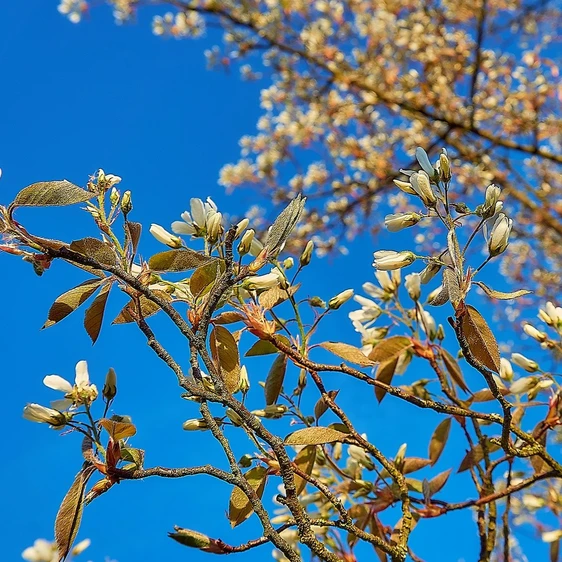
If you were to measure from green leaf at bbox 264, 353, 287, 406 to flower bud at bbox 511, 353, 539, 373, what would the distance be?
46 cm

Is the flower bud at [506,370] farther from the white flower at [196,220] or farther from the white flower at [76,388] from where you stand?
the white flower at [76,388]

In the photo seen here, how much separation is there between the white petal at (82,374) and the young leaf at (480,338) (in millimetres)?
497

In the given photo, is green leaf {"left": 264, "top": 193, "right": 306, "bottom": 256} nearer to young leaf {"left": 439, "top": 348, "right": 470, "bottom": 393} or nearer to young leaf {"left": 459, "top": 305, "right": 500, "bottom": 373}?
young leaf {"left": 459, "top": 305, "right": 500, "bottom": 373}

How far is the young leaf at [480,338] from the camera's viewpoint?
28.5 inches

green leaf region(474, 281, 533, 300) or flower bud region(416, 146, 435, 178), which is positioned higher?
flower bud region(416, 146, 435, 178)

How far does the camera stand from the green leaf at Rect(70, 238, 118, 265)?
663 millimetres

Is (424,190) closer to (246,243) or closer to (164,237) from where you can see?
(246,243)

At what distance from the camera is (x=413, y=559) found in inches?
39.7

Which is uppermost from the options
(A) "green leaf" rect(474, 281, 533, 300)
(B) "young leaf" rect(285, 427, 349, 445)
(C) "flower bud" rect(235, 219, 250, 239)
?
(C) "flower bud" rect(235, 219, 250, 239)

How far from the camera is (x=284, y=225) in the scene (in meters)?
0.74

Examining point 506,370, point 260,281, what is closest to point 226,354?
point 260,281

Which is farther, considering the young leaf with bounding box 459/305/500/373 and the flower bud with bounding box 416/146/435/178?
the flower bud with bounding box 416/146/435/178

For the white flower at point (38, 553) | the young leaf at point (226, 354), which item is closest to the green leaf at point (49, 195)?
the young leaf at point (226, 354)

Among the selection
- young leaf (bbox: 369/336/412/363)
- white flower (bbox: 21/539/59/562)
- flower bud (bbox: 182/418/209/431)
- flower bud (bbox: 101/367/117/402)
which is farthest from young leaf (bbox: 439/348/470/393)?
white flower (bbox: 21/539/59/562)
